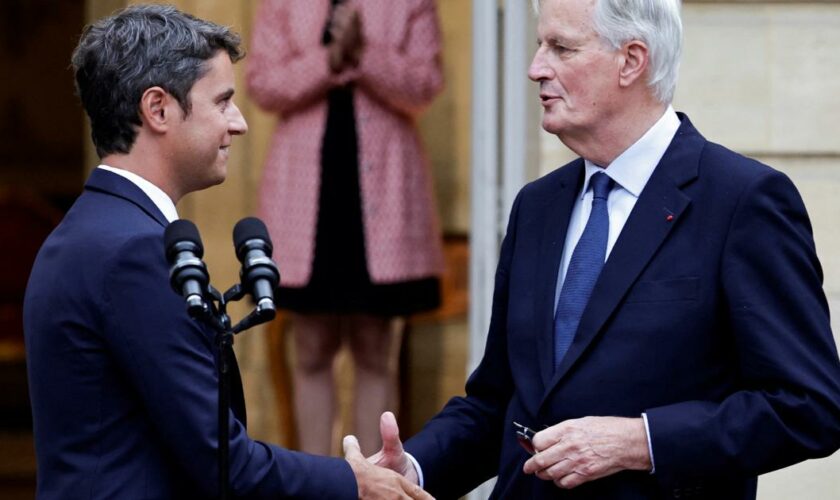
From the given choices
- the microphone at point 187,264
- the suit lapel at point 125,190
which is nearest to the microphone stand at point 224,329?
the microphone at point 187,264

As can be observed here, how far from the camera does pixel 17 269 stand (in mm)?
8781

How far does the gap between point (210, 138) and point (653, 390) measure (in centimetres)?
103

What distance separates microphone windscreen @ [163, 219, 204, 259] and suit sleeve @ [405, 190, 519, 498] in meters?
0.97

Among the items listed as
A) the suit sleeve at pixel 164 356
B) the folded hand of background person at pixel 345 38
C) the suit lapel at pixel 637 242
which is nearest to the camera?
the suit sleeve at pixel 164 356

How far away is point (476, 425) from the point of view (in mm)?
3850

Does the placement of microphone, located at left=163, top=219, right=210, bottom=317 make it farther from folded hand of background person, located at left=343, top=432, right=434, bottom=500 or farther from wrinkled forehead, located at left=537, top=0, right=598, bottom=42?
wrinkled forehead, located at left=537, top=0, right=598, bottom=42

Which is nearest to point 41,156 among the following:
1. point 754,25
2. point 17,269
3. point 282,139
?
point 17,269

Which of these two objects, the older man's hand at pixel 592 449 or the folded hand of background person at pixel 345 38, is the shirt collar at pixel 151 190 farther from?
the folded hand of background person at pixel 345 38

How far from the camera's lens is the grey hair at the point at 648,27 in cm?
353

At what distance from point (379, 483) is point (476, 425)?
366 mm

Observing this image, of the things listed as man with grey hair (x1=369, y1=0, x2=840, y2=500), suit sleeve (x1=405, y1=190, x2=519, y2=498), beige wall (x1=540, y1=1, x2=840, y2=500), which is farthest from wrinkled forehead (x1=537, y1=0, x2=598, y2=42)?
beige wall (x1=540, y1=1, x2=840, y2=500)

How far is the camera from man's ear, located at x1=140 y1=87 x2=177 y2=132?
3402mm

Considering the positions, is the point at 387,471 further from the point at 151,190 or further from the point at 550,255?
the point at 151,190

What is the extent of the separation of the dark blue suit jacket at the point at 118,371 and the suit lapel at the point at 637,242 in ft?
2.38
